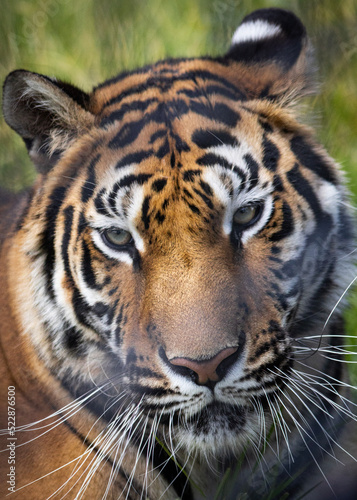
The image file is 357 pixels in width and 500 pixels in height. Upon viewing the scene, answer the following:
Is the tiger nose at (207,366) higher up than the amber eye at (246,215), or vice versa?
the amber eye at (246,215)

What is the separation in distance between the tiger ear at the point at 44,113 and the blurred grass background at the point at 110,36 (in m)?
0.08

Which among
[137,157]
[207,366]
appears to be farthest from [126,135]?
[207,366]

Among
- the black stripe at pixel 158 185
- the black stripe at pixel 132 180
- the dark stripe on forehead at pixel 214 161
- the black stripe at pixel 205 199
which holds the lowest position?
the black stripe at pixel 205 199

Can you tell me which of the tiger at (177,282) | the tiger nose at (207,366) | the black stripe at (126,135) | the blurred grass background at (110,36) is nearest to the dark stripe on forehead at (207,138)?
the tiger at (177,282)

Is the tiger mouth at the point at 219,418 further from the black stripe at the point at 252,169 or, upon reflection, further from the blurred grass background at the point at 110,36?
the blurred grass background at the point at 110,36

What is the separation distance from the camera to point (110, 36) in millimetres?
1134

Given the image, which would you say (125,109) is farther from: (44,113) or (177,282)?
(177,282)

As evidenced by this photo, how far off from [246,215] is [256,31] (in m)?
0.37

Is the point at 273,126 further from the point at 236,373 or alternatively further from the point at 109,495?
the point at 109,495

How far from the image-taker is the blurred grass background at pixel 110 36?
1.12 meters

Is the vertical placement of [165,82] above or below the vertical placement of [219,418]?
above

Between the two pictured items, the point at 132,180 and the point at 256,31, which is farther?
the point at 256,31

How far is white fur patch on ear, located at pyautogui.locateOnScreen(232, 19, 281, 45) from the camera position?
3.74 ft

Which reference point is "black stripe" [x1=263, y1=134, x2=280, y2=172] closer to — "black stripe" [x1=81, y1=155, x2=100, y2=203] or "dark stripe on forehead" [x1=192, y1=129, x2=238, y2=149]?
"dark stripe on forehead" [x1=192, y1=129, x2=238, y2=149]
